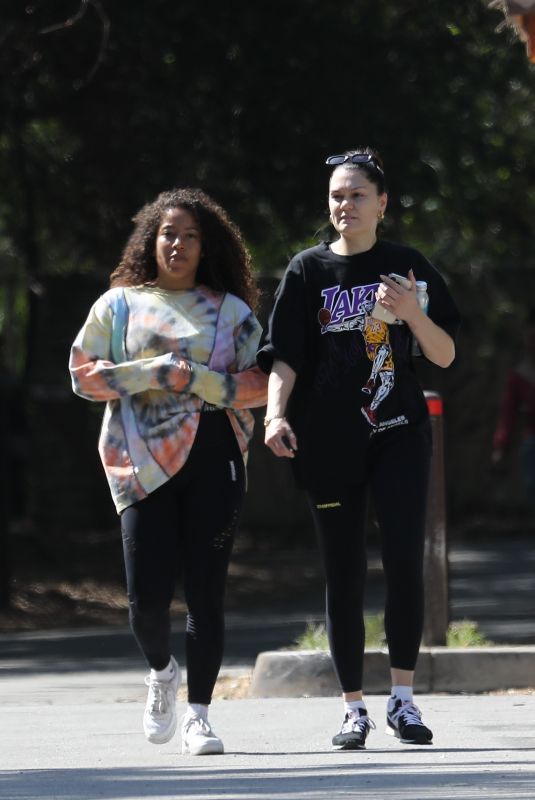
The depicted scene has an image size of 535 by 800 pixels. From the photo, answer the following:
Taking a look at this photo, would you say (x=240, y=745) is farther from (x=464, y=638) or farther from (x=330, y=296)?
(x=464, y=638)

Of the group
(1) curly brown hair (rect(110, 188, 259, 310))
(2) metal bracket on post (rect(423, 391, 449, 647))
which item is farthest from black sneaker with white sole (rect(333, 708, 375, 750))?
(2) metal bracket on post (rect(423, 391, 449, 647))

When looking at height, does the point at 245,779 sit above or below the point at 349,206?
below

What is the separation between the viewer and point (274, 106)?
13117 millimetres

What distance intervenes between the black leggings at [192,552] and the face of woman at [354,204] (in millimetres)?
765

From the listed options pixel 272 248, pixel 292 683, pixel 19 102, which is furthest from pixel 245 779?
pixel 272 248

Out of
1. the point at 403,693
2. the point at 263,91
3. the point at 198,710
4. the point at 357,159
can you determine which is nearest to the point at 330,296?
the point at 357,159

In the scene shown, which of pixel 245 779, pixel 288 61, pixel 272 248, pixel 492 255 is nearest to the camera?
pixel 245 779

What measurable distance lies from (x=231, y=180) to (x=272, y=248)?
2.26 m

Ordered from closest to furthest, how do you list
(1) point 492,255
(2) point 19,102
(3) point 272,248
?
(2) point 19,102
(3) point 272,248
(1) point 492,255

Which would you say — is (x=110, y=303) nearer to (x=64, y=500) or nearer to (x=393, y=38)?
(x=393, y=38)

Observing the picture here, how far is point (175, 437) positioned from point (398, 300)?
86 cm

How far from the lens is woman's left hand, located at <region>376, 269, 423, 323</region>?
19.0 ft

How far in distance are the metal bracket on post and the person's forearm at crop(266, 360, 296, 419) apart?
2.42m

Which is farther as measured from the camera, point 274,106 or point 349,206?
point 274,106
